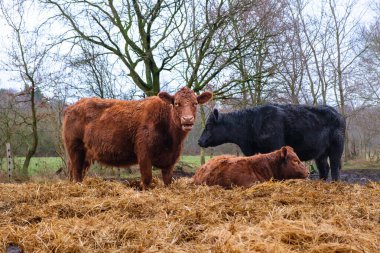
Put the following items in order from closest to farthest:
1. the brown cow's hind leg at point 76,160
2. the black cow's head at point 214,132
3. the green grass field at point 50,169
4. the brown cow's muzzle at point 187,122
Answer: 1. the brown cow's muzzle at point 187,122
2. the brown cow's hind leg at point 76,160
3. the black cow's head at point 214,132
4. the green grass field at point 50,169

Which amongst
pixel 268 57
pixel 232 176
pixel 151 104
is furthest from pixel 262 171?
pixel 268 57

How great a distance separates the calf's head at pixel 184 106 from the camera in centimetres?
684

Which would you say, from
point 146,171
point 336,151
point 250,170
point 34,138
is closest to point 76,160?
point 146,171

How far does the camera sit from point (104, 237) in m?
3.60

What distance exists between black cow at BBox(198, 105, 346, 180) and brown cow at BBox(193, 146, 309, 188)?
1.91m

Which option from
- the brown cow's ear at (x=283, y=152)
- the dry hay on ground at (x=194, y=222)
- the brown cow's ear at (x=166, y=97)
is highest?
the brown cow's ear at (x=166, y=97)

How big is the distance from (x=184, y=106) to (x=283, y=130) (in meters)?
3.93

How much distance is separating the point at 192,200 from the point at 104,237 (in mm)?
2081

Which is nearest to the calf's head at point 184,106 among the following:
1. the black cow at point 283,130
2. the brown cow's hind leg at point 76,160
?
the brown cow's hind leg at point 76,160

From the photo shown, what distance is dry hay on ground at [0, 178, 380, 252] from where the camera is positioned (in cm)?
338

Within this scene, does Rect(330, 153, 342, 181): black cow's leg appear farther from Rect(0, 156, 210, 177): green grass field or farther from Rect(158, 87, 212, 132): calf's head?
Rect(0, 156, 210, 177): green grass field

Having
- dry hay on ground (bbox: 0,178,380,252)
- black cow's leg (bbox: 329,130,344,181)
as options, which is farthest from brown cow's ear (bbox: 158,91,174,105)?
black cow's leg (bbox: 329,130,344,181)

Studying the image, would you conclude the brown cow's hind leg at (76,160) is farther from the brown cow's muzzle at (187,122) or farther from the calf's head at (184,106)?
the brown cow's muzzle at (187,122)

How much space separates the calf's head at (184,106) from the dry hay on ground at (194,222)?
1.23 meters
